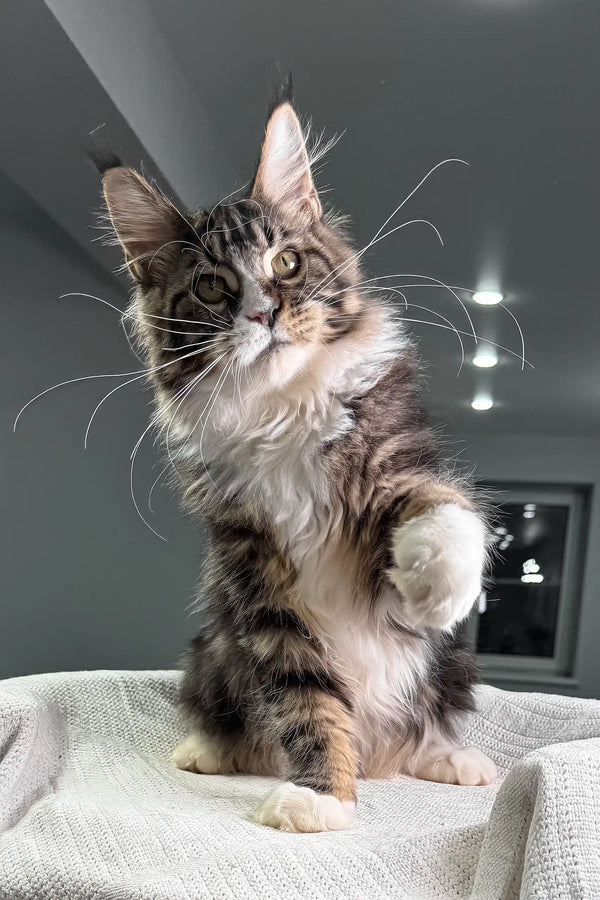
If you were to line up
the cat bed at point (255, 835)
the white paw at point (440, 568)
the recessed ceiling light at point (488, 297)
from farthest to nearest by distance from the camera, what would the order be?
the recessed ceiling light at point (488, 297) < the white paw at point (440, 568) < the cat bed at point (255, 835)

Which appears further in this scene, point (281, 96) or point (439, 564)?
point (281, 96)

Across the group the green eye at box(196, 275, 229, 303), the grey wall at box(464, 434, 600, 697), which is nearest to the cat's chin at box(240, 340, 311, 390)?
the green eye at box(196, 275, 229, 303)

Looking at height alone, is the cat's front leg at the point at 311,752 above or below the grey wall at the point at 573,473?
below

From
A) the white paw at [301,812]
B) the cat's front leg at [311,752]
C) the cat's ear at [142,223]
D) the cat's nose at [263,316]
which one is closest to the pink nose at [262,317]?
the cat's nose at [263,316]

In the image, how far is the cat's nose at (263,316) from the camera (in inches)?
39.2

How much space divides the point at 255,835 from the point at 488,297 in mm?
1199

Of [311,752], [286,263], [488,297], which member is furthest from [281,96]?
[311,752]

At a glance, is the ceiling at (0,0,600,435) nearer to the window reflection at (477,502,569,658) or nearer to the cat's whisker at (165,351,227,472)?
the window reflection at (477,502,569,658)

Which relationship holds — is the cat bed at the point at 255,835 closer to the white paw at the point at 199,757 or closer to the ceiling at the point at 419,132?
the white paw at the point at 199,757

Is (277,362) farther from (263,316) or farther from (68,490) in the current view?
(68,490)

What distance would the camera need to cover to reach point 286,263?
3.59 ft

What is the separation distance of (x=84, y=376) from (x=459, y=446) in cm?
85

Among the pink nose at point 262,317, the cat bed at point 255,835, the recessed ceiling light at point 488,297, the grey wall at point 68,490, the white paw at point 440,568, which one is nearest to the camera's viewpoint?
the cat bed at point 255,835

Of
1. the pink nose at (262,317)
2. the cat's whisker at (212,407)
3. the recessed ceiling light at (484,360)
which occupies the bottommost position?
the cat's whisker at (212,407)
